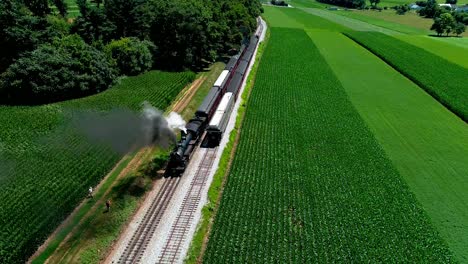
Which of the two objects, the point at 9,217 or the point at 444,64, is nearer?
the point at 9,217

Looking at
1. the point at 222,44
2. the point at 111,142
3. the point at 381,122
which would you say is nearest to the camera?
the point at 111,142

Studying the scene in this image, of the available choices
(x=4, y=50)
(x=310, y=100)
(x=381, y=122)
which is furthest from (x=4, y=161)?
(x=381, y=122)

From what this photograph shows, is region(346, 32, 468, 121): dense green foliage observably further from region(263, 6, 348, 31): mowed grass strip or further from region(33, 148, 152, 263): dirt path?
region(33, 148, 152, 263): dirt path

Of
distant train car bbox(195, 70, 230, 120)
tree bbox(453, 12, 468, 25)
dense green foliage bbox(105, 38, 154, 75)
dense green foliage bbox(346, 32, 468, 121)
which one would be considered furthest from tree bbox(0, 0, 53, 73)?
tree bbox(453, 12, 468, 25)

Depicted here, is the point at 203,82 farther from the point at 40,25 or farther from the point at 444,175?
the point at 444,175

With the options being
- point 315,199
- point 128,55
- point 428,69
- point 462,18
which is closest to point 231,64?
point 128,55

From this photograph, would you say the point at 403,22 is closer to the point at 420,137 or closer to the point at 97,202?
the point at 420,137

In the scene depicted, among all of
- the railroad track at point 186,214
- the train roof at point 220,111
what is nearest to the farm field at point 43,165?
the railroad track at point 186,214
